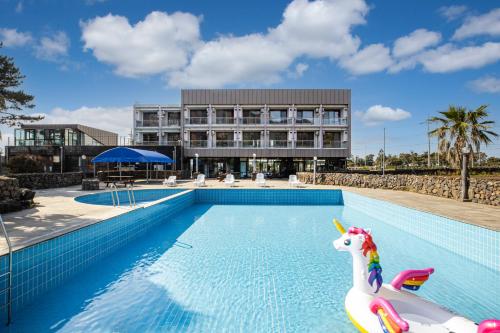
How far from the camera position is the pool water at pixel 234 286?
3340 millimetres

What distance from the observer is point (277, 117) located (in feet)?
91.2

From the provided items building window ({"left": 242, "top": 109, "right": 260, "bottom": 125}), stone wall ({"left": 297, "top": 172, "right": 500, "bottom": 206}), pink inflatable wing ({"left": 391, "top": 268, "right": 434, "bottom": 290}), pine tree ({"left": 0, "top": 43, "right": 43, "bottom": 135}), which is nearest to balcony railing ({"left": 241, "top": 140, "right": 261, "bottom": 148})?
building window ({"left": 242, "top": 109, "right": 260, "bottom": 125})

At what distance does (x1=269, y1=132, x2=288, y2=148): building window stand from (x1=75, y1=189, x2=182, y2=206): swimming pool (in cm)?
1465

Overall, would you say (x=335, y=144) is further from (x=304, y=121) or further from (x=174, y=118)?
(x=174, y=118)

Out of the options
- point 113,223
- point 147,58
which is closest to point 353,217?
point 113,223

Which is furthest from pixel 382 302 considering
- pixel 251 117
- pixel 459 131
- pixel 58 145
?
pixel 58 145

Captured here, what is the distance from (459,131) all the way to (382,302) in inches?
619

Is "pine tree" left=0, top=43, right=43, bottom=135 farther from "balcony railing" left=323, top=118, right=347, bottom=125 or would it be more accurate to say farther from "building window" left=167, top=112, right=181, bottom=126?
"balcony railing" left=323, top=118, right=347, bottom=125

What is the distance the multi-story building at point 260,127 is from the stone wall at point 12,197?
18778 mm

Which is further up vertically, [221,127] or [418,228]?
[221,127]

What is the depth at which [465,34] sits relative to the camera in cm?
1493

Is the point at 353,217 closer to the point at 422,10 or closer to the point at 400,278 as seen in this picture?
the point at 400,278

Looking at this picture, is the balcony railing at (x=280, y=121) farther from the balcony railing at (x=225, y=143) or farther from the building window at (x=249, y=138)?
the balcony railing at (x=225, y=143)

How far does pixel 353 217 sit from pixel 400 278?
760 cm
